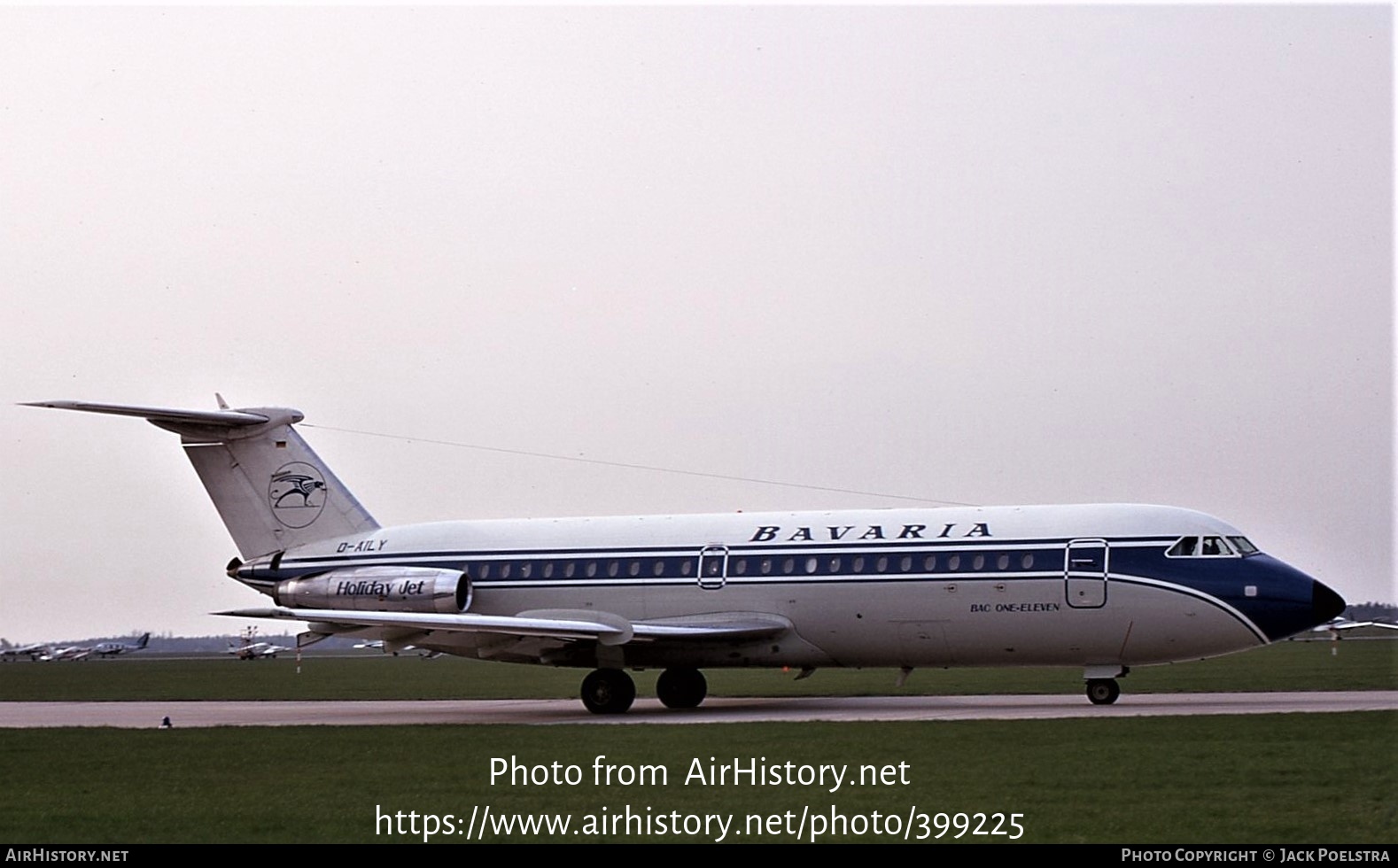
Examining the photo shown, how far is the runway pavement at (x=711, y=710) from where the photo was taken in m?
26.4

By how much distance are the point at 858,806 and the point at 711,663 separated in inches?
660

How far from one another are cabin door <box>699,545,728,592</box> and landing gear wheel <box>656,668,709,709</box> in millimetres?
1966

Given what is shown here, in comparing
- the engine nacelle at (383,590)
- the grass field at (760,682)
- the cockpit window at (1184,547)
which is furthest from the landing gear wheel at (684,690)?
the cockpit window at (1184,547)

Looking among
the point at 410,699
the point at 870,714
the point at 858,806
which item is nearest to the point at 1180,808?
the point at 858,806

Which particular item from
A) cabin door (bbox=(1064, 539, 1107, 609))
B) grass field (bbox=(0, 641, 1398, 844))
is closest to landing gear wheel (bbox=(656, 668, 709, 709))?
grass field (bbox=(0, 641, 1398, 844))

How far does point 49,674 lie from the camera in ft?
228

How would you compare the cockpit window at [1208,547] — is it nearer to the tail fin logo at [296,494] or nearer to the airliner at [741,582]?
the airliner at [741,582]

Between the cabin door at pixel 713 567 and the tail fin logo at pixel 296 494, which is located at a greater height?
the tail fin logo at pixel 296 494

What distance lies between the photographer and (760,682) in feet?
142

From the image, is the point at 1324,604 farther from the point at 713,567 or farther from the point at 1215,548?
the point at 713,567

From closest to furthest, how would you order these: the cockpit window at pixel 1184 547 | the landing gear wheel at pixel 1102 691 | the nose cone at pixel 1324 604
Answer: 1. the nose cone at pixel 1324 604
2. the cockpit window at pixel 1184 547
3. the landing gear wheel at pixel 1102 691

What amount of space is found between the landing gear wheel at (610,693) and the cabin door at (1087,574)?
8134 mm

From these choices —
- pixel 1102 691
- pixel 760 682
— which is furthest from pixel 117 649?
pixel 1102 691
